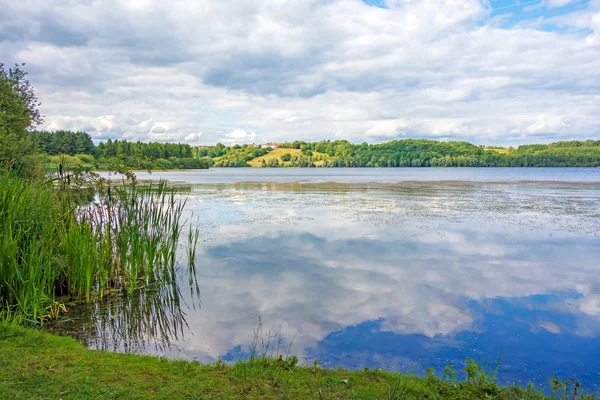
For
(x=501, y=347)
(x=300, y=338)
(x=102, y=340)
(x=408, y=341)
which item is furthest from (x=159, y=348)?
(x=501, y=347)

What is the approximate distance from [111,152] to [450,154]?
394ft

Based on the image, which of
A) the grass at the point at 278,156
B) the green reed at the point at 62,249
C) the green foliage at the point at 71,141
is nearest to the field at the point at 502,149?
the grass at the point at 278,156

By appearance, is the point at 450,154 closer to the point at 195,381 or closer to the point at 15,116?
the point at 15,116

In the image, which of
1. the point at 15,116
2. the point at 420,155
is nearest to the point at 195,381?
the point at 15,116

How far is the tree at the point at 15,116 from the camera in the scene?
16.8 m

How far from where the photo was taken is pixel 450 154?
5960 inches

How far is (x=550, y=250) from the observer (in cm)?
1402

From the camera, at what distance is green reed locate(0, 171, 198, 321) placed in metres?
6.90

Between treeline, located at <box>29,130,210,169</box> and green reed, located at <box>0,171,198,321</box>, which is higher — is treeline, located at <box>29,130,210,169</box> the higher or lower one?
the higher one

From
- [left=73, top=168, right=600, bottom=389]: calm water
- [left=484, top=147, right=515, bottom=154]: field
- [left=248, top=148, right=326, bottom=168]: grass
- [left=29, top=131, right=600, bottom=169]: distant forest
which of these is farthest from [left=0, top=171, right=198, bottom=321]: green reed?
[left=484, top=147, right=515, bottom=154]: field

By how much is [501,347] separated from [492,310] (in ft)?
6.03

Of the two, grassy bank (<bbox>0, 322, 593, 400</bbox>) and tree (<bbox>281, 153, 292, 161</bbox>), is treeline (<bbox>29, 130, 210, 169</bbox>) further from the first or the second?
tree (<bbox>281, 153, 292, 161</bbox>)

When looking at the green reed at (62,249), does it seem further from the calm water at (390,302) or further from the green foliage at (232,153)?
the green foliage at (232,153)

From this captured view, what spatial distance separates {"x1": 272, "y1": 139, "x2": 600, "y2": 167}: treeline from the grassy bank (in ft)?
473
